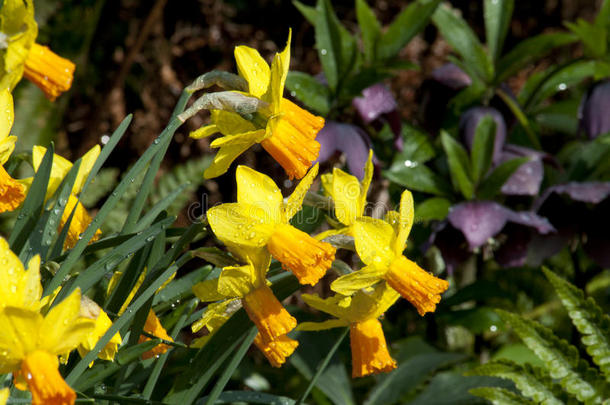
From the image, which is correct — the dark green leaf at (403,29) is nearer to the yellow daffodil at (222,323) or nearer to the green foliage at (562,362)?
the green foliage at (562,362)

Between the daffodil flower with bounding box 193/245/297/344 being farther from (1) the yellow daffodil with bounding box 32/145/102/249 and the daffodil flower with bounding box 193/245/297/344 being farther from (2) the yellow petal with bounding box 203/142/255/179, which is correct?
(1) the yellow daffodil with bounding box 32/145/102/249

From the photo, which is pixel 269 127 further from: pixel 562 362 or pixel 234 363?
pixel 562 362

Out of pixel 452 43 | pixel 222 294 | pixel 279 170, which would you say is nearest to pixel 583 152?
pixel 452 43

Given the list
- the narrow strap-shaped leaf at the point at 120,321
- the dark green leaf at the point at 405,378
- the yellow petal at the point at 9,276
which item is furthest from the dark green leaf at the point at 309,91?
the yellow petal at the point at 9,276

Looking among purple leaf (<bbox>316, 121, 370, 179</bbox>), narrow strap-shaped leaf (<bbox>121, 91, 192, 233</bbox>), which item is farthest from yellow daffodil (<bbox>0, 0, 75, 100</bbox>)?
purple leaf (<bbox>316, 121, 370, 179</bbox>)

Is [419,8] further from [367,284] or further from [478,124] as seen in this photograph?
[367,284]

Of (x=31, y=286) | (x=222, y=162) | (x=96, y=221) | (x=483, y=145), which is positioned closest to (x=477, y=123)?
(x=483, y=145)
